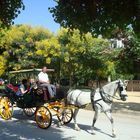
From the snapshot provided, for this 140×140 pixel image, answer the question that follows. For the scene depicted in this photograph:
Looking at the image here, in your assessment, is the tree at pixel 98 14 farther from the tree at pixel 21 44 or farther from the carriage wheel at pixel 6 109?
the tree at pixel 21 44

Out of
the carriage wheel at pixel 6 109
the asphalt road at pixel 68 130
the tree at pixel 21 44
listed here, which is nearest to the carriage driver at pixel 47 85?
the asphalt road at pixel 68 130

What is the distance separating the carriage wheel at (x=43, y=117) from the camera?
14.8 metres

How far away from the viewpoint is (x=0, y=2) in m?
9.09

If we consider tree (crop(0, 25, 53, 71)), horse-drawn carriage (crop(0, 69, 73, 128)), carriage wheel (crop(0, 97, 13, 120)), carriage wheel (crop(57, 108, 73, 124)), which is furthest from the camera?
tree (crop(0, 25, 53, 71))

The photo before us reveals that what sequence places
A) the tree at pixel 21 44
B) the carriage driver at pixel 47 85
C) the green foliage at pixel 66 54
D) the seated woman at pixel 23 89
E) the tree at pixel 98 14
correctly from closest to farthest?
the tree at pixel 98 14, the carriage driver at pixel 47 85, the seated woman at pixel 23 89, the green foliage at pixel 66 54, the tree at pixel 21 44

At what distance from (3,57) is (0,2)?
111 feet

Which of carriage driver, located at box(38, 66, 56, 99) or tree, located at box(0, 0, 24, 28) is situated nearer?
tree, located at box(0, 0, 24, 28)

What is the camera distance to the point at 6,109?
681 inches

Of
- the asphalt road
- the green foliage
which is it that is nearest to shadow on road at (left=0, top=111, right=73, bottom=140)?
the asphalt road

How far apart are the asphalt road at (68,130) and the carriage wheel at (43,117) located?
Answer: 19 centimetres

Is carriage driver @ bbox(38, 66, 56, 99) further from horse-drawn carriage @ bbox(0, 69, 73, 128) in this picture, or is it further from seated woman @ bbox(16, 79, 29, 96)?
seated woman @ bbox(16, 79, 29, 96)

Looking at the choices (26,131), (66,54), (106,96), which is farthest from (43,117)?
(66,54)

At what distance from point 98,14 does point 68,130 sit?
21.3ft

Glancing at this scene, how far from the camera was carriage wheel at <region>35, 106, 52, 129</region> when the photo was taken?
48.4ft
